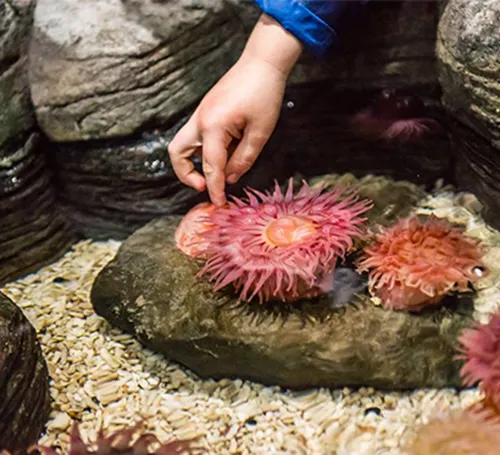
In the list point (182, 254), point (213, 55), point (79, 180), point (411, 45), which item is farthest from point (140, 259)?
point (411, 45)

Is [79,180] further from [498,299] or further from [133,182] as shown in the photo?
[498,299]

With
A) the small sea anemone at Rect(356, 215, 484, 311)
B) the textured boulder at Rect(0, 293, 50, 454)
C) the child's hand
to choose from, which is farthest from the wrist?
the textured boulder at Rect(0, 293, 50, 454)

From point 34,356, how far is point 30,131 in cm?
75

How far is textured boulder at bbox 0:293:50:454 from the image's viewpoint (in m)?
1.38

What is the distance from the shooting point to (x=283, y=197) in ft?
5.64

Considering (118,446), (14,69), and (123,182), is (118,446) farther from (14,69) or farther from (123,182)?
(14,69)

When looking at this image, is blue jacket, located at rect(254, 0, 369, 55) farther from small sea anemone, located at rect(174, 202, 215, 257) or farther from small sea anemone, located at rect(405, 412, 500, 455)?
small sea anemone, located at rect(405, 412, 500, 455)

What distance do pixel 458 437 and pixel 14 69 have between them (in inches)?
59.3

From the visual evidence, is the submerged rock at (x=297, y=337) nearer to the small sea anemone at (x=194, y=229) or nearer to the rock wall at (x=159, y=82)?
the small sea anemone at (x=194, y=229)

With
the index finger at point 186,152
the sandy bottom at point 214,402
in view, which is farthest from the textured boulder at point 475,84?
the index finger at point 186,152

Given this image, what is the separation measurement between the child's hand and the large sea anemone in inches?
4.2

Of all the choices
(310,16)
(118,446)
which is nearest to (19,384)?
(118,446)

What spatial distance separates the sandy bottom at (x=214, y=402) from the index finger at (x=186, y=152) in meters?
0.44

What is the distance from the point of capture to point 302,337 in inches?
59.7
